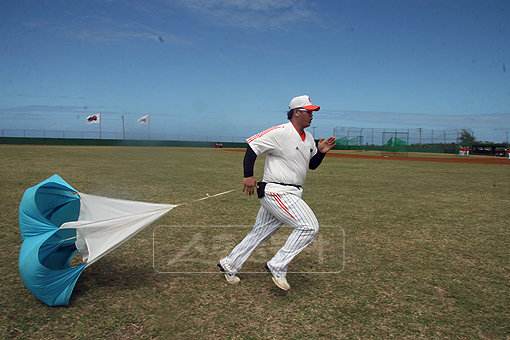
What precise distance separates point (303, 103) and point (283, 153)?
52 centimetres

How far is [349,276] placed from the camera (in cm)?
410

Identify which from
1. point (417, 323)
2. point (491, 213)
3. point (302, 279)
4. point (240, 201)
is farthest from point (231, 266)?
point (491, 213)

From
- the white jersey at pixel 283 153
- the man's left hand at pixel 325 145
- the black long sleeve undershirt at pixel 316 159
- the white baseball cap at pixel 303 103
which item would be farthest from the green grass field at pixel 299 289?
the white baseball cap at pixel 303 103

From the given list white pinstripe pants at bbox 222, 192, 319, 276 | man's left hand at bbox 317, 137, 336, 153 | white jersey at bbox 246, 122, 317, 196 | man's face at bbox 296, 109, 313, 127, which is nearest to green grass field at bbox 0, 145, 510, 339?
white pinstripe pants at bbox 222, 192, 319, 276

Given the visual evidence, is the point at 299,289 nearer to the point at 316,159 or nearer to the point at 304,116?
the point at 316,159

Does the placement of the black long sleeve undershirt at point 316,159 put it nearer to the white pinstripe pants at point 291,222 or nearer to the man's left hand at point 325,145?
the man's left hand at point 325,145

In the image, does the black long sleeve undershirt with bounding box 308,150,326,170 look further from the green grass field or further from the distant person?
the green grass field

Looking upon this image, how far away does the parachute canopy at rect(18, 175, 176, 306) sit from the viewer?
10.4 feet

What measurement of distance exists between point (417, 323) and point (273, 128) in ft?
6.85

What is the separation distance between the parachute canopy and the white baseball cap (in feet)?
5.36

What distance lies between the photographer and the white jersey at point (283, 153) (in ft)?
11.5

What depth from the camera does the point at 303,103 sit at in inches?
141

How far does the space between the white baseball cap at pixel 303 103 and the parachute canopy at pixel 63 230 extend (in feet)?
5.36

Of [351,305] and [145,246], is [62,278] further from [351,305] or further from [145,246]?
[351,305]
